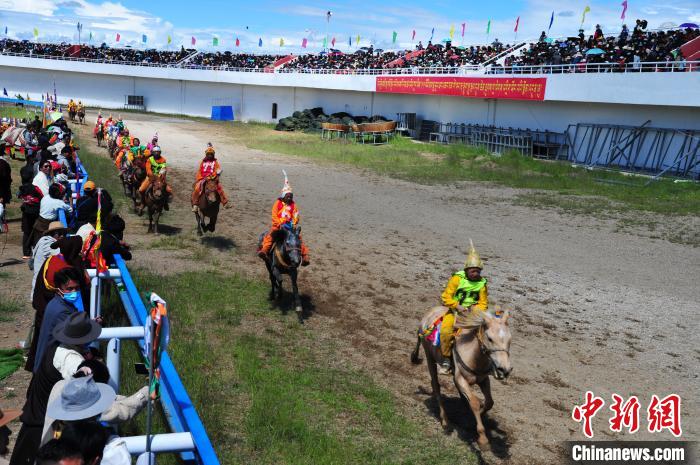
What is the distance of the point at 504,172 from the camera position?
2872 cm

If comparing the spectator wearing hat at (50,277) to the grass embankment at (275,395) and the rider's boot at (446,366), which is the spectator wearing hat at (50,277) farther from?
the rider's boot at (446,366)

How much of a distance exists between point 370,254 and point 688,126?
1886 centimetres

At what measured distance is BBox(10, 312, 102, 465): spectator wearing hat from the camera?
464 centimetres

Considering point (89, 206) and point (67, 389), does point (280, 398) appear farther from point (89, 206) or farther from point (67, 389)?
point (89, 206)

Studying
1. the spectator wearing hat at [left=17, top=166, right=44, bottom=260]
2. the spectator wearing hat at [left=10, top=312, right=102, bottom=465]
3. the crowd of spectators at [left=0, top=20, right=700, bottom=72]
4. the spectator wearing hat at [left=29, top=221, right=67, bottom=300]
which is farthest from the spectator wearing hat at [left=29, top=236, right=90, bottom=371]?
the crowd of spectators at [left=0, top=20, right=700, bottom=72]

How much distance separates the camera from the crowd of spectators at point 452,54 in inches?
1194

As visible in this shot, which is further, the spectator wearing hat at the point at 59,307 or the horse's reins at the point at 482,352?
the horse's reins at the point at 482,352

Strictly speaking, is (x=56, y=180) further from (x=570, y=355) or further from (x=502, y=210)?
(x=502, y=210)

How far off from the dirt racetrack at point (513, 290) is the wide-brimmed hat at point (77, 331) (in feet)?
13.1

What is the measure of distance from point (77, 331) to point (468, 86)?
1414 inches

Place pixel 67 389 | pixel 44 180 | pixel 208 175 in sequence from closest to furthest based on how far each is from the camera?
pixel 67 389
pixel 44 180
pixel 208 175

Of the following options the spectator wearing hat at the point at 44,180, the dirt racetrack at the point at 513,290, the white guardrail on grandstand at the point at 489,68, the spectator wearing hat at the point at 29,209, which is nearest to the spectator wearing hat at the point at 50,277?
the dirt racetrack at the point at 513,290

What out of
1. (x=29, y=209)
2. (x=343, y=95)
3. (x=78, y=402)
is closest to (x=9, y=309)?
(x=29, y=209)

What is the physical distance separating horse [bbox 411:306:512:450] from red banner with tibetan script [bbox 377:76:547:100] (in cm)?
2857
